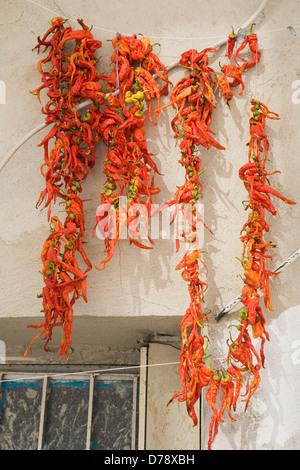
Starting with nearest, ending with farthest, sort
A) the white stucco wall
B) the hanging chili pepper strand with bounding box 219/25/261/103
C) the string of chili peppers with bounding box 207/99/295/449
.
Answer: the string of chili peppers with bounding box 207/99/295/449 < the white stucco wall < the hanging chili pepper strand with bounding box 219/25/261/103

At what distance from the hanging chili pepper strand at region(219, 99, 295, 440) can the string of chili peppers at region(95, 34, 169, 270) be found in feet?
1.27

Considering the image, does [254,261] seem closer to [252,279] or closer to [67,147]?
[252,279]

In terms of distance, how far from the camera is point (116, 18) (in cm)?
245

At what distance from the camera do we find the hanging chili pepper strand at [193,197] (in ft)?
6.30

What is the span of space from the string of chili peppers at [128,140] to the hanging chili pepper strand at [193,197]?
A: 0.36 feet

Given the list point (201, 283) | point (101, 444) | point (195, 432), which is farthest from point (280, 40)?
point (101, 444)

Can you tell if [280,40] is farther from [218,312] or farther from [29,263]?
[29,263]

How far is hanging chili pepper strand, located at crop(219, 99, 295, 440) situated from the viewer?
1917 millimetres

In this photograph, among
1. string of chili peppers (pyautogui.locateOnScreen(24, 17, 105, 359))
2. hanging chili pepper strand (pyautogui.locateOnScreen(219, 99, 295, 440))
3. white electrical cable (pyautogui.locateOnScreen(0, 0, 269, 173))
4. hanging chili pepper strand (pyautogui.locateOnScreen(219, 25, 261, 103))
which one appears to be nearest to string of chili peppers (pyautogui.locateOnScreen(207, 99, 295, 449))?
hanging chili pepper strand (pyautogui.locateOnScreen(219, 99, 295, 440))

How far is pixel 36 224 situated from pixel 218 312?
33.5 inches

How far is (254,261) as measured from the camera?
79.7 inches

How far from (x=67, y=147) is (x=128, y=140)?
317 millimetres

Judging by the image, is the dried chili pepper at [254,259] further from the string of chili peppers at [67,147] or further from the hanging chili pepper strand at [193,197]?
the string of chili peppers at [67,147]

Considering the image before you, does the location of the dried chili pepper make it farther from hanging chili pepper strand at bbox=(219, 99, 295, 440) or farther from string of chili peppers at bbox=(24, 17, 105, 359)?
string of chili peppers at bbox=(24, 17, 105, 359)
